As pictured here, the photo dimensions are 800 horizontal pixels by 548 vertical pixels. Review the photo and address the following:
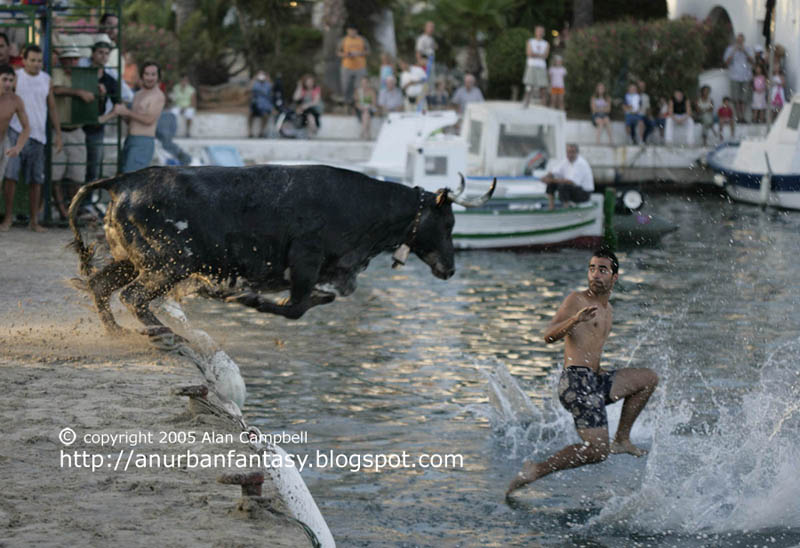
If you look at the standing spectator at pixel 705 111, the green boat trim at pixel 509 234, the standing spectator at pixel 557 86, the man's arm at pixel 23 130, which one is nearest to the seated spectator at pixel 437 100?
the standing spectator at pixel 557 86

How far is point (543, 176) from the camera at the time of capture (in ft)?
73.8

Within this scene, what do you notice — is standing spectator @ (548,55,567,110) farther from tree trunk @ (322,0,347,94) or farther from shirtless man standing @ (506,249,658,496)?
shirtless man standing @ (506,249,658,496)

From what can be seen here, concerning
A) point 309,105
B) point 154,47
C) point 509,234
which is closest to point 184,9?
point 154,47

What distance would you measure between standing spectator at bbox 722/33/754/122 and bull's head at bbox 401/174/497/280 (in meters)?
23.2

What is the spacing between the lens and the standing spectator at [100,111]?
17.0 meters

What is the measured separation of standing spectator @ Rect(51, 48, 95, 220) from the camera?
1662 centimetres

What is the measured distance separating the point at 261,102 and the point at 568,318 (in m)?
22.7

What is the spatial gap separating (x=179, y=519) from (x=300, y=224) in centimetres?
423

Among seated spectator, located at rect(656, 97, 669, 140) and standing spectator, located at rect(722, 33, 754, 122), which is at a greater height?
standing spectator, located at rect(722, 33, 754, 122)

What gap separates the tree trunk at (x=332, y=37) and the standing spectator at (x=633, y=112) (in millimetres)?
7675

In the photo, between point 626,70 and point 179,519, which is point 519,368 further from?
point 626,70

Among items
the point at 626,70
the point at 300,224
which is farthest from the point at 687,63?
the point at 300,224

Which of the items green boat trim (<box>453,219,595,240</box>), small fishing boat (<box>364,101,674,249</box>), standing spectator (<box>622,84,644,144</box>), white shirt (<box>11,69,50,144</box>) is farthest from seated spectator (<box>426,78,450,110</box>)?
white shirt (<box>11,69,50,144</box>)

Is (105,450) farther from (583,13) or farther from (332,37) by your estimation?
(583,13)
